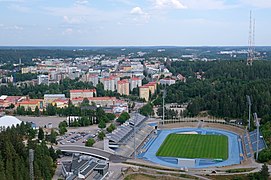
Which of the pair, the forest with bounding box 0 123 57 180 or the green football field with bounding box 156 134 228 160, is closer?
the forest with bounding box 0 123 57 180

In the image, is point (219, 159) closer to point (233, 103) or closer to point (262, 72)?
point (233, 103)

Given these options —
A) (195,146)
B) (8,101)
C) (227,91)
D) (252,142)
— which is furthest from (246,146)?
(8,101)

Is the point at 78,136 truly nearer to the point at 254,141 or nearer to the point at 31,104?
the point at 254,141

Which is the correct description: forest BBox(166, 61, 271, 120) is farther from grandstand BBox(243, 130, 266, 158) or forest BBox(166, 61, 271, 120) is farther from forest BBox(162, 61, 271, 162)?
grandstand BBox(243, 130, 266, 158)

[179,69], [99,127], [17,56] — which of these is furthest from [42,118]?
[17,56]

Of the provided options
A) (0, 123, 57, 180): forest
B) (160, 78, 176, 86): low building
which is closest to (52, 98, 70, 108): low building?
(160, 78, 176, 86): low building

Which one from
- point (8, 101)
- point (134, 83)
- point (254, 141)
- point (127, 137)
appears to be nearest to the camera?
point (127, 137)
